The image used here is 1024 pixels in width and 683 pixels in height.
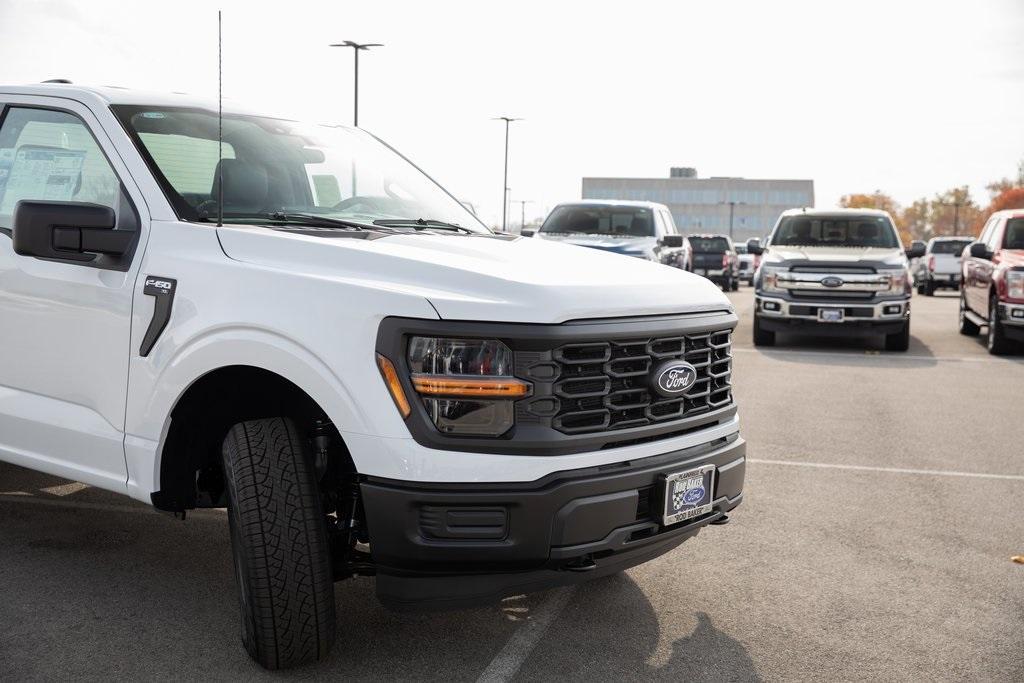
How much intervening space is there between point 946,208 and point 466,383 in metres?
141

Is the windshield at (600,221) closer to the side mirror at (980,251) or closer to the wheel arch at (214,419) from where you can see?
the side mirror at (980,251)

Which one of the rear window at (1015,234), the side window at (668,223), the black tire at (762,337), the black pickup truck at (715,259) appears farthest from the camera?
the black pickup truck at (715,259)

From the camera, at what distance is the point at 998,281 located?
12.5 metres

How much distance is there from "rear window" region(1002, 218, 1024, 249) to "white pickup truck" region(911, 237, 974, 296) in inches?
672

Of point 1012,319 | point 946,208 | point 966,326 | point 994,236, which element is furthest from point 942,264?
point 946,208

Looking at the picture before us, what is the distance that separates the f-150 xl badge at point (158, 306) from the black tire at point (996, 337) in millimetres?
11373

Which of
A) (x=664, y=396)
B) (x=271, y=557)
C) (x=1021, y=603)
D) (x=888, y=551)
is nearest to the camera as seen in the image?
(x=271, y=557)

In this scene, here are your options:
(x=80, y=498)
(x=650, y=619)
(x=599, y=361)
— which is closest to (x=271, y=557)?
(x=599, y=361)

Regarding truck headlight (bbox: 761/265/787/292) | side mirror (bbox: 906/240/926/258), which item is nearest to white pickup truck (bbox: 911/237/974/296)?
side mirror (bbox: 906/240/926/258)

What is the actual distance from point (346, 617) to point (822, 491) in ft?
10.3

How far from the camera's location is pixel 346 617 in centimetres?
390

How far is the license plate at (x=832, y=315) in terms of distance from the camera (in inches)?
516

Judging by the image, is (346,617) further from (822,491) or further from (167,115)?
(822,491)

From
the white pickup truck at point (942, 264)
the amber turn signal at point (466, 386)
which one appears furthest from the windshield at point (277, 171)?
the white pickup truck at point (942, 264)
